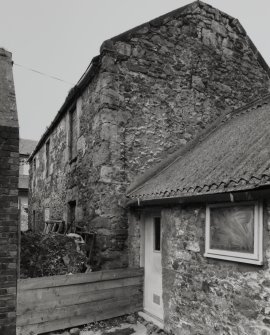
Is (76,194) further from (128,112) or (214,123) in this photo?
(214,123)

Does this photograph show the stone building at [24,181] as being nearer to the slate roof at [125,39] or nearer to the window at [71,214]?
the window at [71,214]

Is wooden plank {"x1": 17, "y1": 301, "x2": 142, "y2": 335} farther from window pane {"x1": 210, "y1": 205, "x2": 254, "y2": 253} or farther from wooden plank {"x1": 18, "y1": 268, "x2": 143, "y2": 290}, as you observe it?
window pane {"x1": 210, "y1": 205, "x2": 254, "y2": 253}

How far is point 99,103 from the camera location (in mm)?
7570

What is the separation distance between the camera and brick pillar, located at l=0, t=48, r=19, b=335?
12.8ft

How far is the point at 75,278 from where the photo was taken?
598 centimetres

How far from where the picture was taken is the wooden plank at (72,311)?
5511 millimetres

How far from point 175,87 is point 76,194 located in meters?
4.02

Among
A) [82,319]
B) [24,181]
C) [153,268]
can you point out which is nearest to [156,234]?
[153,268]

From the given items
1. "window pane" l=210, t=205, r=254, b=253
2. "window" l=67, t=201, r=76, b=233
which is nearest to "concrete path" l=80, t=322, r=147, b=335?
"window pane" l=210, t=205, r=254, b=253

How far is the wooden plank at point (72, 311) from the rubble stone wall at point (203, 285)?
1.06m

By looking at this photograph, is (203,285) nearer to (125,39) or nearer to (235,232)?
(235,232)

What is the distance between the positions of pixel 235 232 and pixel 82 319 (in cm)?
348

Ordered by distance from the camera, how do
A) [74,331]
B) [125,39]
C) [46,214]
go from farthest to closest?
[46,214] → [125,39] → [74,331]

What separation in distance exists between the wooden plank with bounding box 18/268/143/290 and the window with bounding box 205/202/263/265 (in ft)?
7.61
